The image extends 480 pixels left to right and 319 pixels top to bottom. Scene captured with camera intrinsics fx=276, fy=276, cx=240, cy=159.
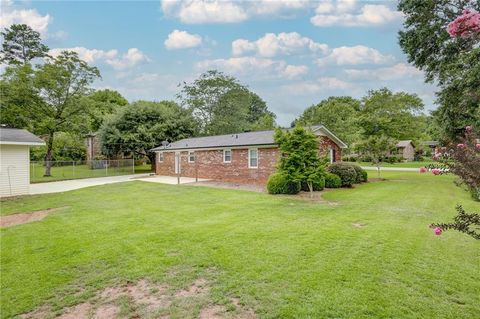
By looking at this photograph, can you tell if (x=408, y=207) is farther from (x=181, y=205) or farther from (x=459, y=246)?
(x=181, y=205)

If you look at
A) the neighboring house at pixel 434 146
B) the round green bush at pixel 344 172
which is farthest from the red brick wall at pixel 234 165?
the neighboring house at pixel 434 146

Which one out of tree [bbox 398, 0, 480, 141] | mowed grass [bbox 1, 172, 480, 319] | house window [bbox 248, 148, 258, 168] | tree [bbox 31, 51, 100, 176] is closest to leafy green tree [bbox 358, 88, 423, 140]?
tree [bbox 398, 0, 480, 141]

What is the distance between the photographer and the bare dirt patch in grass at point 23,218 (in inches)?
321

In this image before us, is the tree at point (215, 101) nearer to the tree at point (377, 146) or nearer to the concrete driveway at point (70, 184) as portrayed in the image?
the concrete driveway at point (70, 184)

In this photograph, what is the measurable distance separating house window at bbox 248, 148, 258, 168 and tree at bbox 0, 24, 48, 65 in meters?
27.8

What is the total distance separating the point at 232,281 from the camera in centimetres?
398

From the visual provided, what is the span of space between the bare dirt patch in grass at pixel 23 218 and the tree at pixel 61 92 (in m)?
15.5

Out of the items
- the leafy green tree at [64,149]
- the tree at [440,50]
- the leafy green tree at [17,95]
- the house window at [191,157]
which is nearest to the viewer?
the tree at [440,50]

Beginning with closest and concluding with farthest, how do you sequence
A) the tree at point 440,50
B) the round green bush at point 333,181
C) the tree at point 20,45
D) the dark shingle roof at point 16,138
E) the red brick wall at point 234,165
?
the dark shingle roof at point 16,138
the tree at point 440,50
the round green bush at point 333,181
the red brick wall at point 234,165
the tree at point 20,45

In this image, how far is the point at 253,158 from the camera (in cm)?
1672

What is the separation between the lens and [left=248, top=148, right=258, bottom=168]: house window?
16.5 metres

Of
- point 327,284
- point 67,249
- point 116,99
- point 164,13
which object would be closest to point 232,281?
point 327,284

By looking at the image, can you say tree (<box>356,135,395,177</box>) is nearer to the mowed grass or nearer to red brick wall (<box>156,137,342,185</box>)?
red brick wall (<box>156,137,342,185</box>)

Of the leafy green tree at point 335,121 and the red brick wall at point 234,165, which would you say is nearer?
the red brick wall at point 234,165
